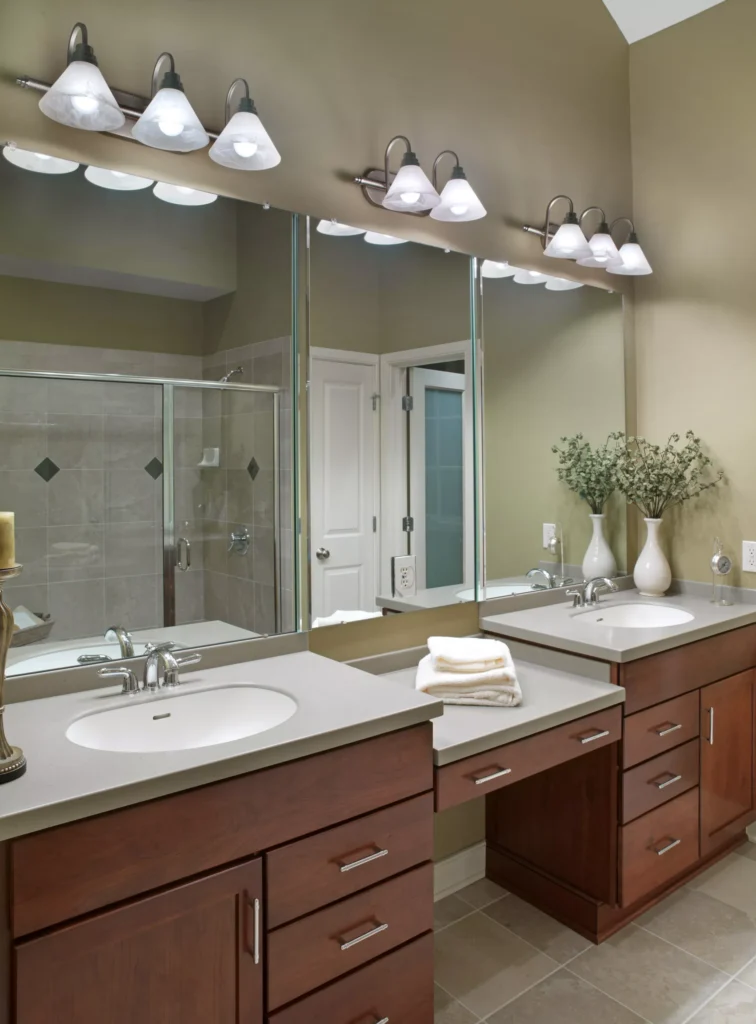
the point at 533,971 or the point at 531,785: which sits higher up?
the point at 531,785

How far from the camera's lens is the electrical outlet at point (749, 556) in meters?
2.64

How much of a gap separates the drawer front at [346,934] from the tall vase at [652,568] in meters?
1.61

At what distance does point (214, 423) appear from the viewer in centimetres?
179

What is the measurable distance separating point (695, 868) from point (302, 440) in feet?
6.20

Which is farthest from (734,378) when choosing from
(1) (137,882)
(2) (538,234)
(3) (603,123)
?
(1) (137,882)

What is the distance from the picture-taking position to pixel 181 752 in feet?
4.03

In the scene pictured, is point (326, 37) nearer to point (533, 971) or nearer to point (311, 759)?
point (311, 759)

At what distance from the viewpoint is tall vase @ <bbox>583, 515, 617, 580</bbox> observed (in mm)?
2818

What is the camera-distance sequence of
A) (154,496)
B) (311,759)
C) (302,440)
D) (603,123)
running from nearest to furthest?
(311,759) → (154,496) → (302,440) → (603,123)

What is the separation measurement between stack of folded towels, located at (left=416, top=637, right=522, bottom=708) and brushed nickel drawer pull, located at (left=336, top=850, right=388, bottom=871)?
0.49 meters

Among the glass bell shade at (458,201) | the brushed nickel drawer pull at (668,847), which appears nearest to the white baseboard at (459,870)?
the brushed nickel drawer pull at (668,847)

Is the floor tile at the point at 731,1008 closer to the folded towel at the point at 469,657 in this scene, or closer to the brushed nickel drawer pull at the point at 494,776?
the brushed nickel drawer pull at the point at 494,776

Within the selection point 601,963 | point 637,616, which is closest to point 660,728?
point 637,616

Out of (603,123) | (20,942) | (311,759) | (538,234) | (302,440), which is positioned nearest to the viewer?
(20,942)
